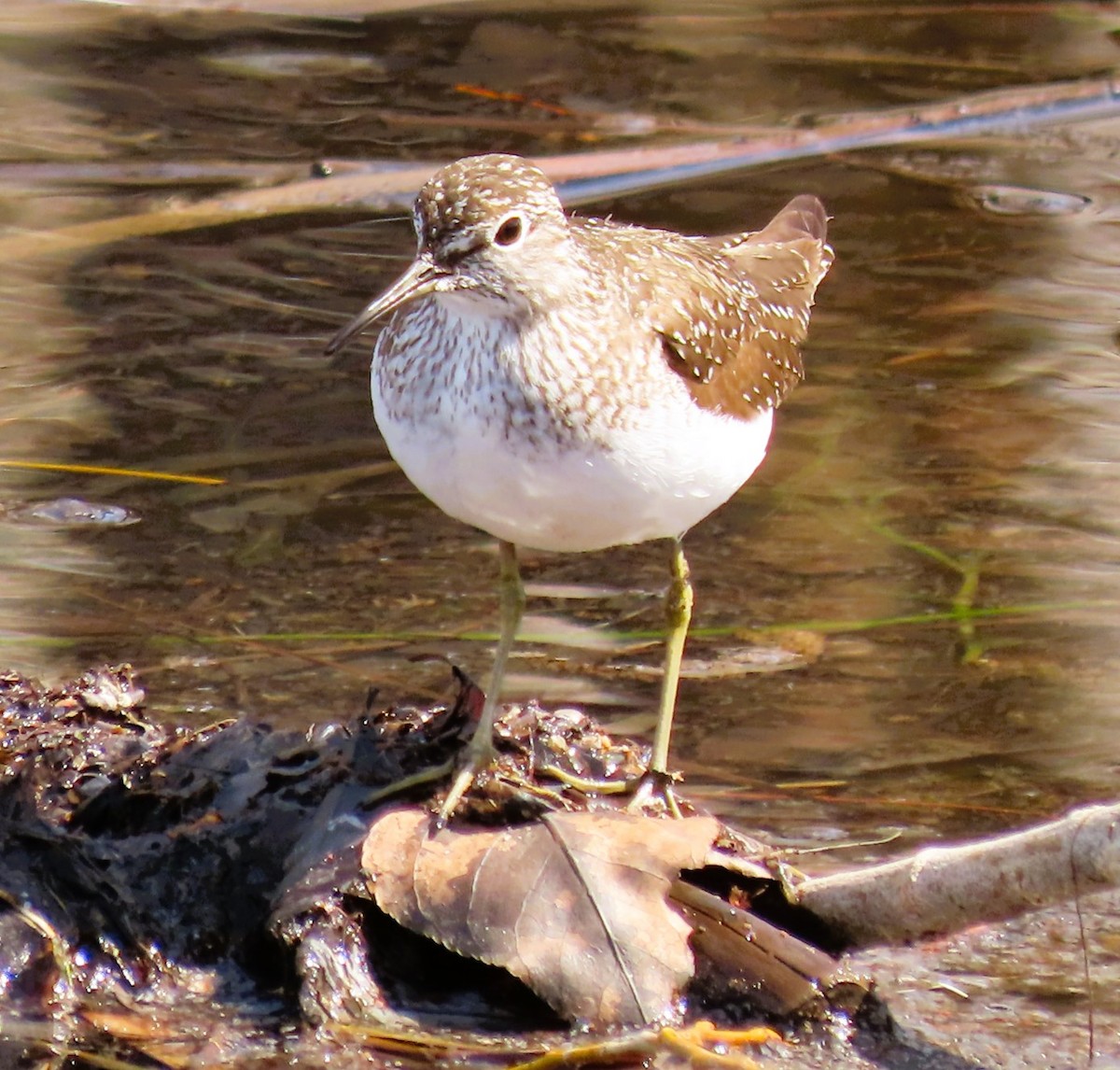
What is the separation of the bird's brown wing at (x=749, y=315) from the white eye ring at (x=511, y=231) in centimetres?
47

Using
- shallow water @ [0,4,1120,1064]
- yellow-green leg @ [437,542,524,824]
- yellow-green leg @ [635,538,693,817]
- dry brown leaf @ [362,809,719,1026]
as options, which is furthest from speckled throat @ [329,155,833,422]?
shallow water @ [0,4,1120,1064]

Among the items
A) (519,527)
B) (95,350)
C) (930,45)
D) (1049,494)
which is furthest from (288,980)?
(930,45)

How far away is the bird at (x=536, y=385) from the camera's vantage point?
426 cm

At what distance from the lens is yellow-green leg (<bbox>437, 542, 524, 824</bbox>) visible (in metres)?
4.45

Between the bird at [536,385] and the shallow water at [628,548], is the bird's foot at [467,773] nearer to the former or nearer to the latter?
the bird at [536,385]

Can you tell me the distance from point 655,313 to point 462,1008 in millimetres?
1720

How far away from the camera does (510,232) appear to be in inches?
173

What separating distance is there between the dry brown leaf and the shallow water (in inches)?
30.1

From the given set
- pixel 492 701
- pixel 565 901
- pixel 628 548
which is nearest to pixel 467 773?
pixel 492 701

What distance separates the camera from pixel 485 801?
4.42 meters

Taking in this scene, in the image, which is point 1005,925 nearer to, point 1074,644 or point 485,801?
point 485,801

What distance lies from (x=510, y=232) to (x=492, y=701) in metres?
1.12

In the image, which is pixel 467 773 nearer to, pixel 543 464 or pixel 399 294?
pixel 543 464

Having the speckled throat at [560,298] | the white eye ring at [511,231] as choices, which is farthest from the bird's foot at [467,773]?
the white eye ring at [511,231]
